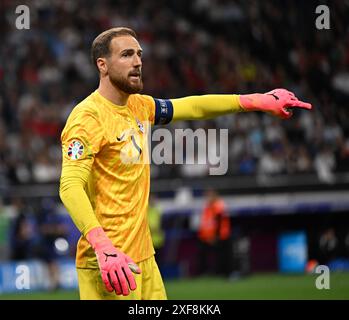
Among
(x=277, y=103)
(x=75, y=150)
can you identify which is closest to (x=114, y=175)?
(x=75, y=150)

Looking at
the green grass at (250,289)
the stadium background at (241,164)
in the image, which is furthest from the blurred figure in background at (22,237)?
the green grass at (250,289)

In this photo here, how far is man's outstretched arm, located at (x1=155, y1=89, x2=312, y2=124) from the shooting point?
6371 mm

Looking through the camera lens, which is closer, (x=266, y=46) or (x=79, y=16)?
(x=266, y=46)

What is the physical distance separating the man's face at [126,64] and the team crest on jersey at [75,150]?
50 cm

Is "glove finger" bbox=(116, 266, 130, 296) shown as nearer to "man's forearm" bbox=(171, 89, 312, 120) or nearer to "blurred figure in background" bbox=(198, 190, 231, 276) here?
"man's forearm" bbox=(171, 89, 312, 120)

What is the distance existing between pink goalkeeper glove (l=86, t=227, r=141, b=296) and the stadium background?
28.2ft

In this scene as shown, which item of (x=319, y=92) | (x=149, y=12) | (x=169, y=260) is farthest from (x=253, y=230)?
(x=149, y=12)

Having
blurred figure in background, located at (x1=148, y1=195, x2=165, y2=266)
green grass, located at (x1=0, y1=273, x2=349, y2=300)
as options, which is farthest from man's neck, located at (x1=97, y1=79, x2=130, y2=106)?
blurred figure in background, located at (x1=148, y1=195, x2=165, y2=266)

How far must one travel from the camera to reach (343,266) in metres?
16.9

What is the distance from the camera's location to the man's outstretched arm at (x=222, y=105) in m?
6.37

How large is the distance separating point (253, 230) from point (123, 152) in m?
12.4

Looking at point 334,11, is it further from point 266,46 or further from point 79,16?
point 79,16
